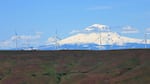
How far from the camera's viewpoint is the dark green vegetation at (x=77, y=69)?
108062mm

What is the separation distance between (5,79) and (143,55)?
42.2 meters

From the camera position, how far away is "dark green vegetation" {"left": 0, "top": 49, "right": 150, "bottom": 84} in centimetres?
10806

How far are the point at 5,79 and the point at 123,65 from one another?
33444mm

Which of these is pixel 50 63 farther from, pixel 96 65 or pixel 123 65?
pixel 123 65

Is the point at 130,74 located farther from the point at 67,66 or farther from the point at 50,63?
the point at 50,63

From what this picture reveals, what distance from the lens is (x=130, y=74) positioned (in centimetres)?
10888

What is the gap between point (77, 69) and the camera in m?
128

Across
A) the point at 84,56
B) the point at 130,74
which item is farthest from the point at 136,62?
the point at 84,56

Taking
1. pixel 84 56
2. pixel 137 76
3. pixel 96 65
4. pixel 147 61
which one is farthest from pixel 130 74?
pixel 84 56

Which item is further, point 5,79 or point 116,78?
point 5,79

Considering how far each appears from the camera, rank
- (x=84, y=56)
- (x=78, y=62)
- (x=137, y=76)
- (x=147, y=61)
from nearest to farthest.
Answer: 1. (x=137, y=76)
2. (x=147, y=61)
3. (x=78, y=62)
4. (x=84, y=56)

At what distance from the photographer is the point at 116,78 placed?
350 ft

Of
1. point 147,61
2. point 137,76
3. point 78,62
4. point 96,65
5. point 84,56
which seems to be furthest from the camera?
point 84,56

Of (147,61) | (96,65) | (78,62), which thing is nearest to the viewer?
(147,61)
